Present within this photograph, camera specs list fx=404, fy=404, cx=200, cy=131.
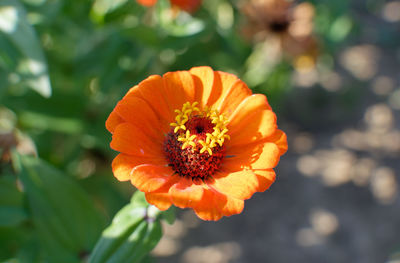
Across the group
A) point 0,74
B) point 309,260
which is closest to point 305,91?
point 309,260

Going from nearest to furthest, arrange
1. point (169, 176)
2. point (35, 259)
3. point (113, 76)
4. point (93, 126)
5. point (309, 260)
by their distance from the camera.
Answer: point (169, 176) → point (35, 259) → point (113, 76) → point (93, 126) → point (309, 260)

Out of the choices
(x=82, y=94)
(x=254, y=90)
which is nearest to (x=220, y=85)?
(x=82, y=94)

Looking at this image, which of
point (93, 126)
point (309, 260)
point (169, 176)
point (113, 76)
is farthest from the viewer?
point (309, 260)

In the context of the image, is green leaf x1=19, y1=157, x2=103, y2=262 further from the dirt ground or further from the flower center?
the dirt ground

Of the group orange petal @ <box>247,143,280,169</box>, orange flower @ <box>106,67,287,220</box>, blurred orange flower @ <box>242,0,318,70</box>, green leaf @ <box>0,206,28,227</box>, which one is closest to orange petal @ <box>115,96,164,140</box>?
orange flower @ <box>106,67,287,220</box>

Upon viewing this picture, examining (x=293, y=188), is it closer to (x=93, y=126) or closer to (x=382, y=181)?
(x=382, y=181)

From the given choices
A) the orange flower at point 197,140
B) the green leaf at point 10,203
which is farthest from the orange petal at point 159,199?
the green leaf at point 10,203

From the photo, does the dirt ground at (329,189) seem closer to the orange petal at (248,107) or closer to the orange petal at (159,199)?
the orange petal at (248,107)
